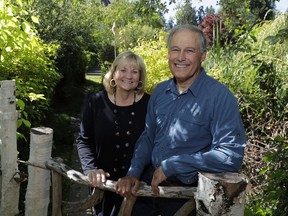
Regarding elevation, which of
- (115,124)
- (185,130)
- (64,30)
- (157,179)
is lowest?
(157,179)

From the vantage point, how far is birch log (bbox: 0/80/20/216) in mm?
2609

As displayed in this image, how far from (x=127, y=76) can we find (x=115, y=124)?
0.38 metres

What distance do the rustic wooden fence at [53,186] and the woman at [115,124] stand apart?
0.30 metres

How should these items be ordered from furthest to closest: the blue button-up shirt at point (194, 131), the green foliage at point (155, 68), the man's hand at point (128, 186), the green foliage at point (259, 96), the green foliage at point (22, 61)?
1. the green foliage at point (155, 68)
2. the green foliage at point (259, 96)
3. the green foliage at point (22, 61)
4. the man's hand at point (128, 186)
5. the blue button-up shirt at point (194, 131)

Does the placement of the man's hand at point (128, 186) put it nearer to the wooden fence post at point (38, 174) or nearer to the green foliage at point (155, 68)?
the wooden fence post at point (38, 174)

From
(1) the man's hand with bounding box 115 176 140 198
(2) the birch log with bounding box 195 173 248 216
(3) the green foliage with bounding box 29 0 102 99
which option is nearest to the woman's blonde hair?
(1) the man's hand with bounding box 115 176 140 198

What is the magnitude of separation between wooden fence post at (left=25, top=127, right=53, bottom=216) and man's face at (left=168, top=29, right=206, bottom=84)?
1060mm

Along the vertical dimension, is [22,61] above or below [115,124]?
above

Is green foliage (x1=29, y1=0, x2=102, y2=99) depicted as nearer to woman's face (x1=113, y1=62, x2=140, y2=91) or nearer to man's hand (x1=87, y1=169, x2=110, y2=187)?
woman's face (x1=113, y1=62, x2=140, y2=91)

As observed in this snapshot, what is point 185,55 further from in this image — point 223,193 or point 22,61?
point 22,61

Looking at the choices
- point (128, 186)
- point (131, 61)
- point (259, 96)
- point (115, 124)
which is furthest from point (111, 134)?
point (259, 96)

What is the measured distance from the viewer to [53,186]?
2.38 meters

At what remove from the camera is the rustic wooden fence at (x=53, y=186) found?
58.4 inches

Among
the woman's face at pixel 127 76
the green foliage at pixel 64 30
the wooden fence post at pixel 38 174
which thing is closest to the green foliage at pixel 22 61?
the wooden fence post at pixel 38 174
